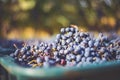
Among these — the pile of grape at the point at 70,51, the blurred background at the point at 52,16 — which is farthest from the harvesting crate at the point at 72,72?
the blurred background at the point at 52,16

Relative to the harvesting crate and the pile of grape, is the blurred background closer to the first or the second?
the pile of grape

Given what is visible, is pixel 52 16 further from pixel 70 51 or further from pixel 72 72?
pixel 72 72

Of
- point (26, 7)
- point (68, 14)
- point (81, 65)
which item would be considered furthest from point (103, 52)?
point (26, 7)

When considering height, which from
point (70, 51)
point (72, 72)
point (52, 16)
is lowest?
point (72, 72)

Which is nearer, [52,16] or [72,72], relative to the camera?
[72,72]

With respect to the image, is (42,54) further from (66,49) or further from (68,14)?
(68,14)

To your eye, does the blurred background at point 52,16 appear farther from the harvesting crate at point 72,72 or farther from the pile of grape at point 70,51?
the harvesting crate at point 72,72

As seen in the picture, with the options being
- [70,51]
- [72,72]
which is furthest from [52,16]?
[72,72]
